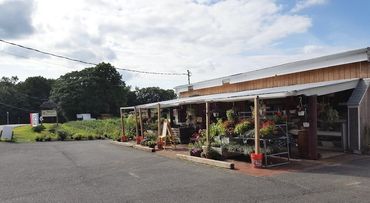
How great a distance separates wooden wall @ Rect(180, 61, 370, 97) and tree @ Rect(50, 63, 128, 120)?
48.2 m

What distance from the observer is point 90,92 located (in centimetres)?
6794

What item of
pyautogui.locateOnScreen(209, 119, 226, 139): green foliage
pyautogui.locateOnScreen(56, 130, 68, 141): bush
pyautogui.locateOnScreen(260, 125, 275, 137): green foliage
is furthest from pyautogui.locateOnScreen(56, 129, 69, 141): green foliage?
pyautogui.locateOnScreen(260, 125, 275, 137): green foliage

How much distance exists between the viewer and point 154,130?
2002 cm

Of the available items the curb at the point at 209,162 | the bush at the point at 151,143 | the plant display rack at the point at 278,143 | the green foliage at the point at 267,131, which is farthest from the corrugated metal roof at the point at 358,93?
the bush at the point at 151,143

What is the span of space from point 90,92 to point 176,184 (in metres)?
61.9

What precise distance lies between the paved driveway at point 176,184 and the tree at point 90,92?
56.2 m

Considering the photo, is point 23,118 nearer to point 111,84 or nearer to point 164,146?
point 111,84

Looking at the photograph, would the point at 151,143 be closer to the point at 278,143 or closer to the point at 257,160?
the point at 278,143

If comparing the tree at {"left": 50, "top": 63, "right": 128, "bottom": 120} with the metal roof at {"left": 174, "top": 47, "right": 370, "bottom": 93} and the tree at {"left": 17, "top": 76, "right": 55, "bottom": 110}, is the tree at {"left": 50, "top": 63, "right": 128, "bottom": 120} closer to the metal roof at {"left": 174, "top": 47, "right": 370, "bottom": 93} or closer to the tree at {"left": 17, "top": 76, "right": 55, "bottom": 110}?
the tree at {"left": 17, "top": 76, "right": 55, "bottom": 110}

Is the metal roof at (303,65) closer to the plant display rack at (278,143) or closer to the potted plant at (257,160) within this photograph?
the plant display rack at (278,143)

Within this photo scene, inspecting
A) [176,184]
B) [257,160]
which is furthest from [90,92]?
[176,184]

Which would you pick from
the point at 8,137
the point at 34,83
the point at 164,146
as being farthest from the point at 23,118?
the point at 164,146

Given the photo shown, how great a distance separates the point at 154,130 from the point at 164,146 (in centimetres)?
353

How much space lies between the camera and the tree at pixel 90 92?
66.8 metres
